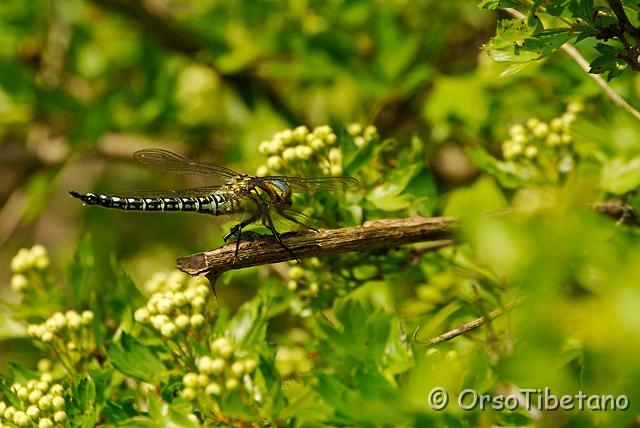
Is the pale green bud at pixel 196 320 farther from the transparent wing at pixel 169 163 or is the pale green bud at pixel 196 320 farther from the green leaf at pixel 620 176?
the green leaf at pixel 620 176

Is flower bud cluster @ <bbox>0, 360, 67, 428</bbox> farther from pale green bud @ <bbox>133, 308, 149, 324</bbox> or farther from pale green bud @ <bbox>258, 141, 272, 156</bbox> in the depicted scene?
pale green bud @ <bbox>258, 141, 272, 156</bbox>

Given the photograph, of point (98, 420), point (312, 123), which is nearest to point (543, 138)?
point (98, 420)

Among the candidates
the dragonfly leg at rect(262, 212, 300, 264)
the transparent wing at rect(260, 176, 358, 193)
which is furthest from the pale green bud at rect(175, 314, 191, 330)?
the transparent wing at rect(260, 176, 358, 193)

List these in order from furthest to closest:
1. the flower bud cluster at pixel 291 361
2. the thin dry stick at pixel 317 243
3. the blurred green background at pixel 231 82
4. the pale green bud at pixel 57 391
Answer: the blurred green background at pixel 231 82 → the flower bud cluster at pixel 291 361 → the pale green bud at pixel 57 391 → the thin dry stick at pixel 317 243

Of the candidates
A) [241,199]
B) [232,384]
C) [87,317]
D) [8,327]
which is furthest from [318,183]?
[8,327]

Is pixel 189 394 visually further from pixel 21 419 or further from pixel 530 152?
pixel 530 152

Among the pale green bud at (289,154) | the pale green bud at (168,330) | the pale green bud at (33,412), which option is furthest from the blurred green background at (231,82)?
the pale green bud at (33,412)
